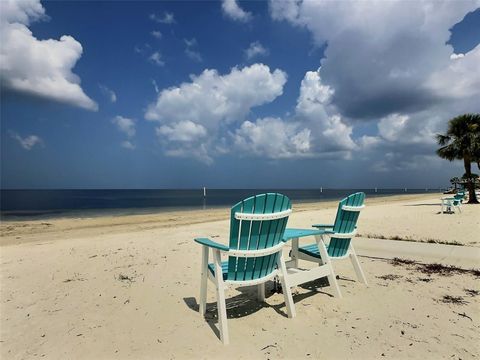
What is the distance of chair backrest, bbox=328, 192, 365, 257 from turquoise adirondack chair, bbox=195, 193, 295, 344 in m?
1.15

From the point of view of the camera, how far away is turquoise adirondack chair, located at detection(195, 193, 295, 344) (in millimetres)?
2727

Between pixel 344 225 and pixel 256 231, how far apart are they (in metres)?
1.65

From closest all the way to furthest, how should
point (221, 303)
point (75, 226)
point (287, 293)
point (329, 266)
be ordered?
point (221, 303)
point (287, 293)
point (329, 266)
point (75, 226)

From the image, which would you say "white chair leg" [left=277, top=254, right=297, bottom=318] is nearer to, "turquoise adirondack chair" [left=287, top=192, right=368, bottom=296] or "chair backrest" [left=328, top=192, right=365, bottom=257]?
"turquoise adirondack chair" [left=287, top=192, right=368, bottom=296]

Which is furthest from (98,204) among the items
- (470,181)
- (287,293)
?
(287,293)

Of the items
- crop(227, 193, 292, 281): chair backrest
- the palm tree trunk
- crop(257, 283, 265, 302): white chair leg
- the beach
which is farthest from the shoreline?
the palm tree trunk

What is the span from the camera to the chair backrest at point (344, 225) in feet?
12.8

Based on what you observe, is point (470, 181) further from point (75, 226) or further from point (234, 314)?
point (75, 226)

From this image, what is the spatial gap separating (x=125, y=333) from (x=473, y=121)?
26.5 m

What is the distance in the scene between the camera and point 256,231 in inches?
111

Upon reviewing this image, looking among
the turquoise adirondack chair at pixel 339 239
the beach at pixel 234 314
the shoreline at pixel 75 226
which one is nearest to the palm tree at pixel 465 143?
the shoreline at pixel 75 226

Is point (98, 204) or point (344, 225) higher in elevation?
point (344, 225)

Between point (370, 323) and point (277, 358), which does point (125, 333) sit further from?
point (370, 323)

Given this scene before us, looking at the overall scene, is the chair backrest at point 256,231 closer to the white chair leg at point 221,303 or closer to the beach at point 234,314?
the white chair leg at point 221,303
